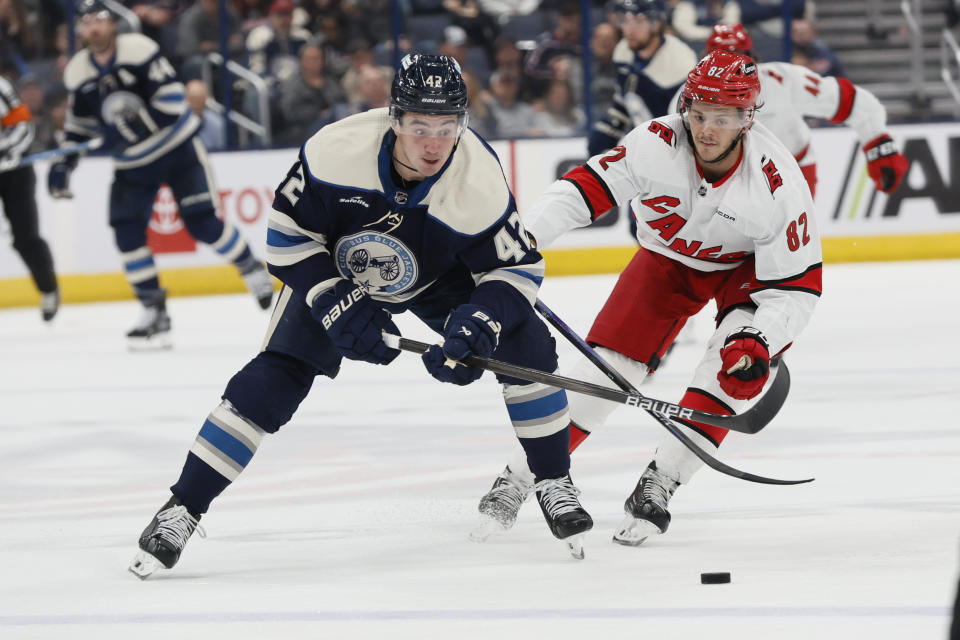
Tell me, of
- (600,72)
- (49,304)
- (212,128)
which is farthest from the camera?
(600,72)

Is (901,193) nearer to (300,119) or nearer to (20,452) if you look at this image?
(300,119)

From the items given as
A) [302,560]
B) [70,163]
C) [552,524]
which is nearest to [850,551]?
[552,524]

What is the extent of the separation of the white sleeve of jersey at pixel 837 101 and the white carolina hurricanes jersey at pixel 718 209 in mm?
2029

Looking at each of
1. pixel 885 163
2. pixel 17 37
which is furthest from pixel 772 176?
pixel 17 37

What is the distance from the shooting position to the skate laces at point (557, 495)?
2959 millimetres

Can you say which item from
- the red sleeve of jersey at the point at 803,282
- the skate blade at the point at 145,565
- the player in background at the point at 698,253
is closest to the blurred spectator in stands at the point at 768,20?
the player in background at the point at 698,253

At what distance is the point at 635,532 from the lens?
3.08 m

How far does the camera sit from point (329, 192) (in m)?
2.82

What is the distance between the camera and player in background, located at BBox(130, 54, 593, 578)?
2762 millimetres

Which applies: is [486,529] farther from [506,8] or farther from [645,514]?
[506,8]

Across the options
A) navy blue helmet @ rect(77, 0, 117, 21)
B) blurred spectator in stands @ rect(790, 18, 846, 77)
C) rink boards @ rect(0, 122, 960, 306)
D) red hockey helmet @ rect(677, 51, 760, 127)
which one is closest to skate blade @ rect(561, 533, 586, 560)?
red hockey helmet @ rect(677, 51, 760, 127)

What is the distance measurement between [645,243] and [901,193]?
5651 mm

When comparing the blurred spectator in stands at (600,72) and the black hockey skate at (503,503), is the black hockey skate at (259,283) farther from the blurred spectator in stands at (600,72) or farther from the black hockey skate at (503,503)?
the black hockey skate at (503,503)

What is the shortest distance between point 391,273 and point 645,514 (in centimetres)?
71
